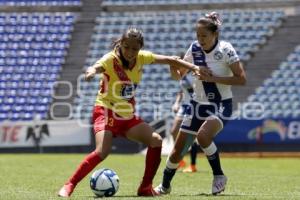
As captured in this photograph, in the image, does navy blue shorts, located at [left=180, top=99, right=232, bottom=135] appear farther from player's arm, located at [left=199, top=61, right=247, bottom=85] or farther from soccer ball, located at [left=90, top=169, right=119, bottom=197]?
soccer ball, located at [left=90, top=169, right=119, bottom=197]

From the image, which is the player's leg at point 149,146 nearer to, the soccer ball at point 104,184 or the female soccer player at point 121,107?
the female soccer player at point 121,107

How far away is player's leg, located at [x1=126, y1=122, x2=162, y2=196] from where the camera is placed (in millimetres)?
8008

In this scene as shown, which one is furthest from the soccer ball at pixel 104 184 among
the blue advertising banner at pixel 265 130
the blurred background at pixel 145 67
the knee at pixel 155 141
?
the blue advertising banner at pixel 265 130

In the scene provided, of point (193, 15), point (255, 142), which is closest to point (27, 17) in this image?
point (193, 15)

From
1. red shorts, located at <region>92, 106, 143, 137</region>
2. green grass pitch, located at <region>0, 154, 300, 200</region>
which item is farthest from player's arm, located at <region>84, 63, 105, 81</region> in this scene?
green grass pitch, located at <region>0, 154, 300, 200</region>

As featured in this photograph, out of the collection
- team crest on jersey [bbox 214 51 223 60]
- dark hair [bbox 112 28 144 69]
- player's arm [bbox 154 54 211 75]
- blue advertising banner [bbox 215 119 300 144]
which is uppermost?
dark hair [bbox 112 28 144 69]

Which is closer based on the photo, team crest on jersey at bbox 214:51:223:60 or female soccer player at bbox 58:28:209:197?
female soccer player at bbox 58:28:209:197

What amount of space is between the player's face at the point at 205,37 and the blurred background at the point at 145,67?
12.5 m

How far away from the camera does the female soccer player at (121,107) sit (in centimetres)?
776

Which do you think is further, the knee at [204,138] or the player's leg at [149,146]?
the knee at [204,138]

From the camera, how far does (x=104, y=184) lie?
25.5 feet

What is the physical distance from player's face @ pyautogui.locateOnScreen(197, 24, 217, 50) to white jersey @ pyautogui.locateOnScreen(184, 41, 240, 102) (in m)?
0.11

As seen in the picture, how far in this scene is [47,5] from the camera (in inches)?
1123

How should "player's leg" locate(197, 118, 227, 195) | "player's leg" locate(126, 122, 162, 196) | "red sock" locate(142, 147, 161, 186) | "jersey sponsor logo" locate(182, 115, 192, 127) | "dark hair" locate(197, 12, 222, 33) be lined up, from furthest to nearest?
"jersey sponsor logo" locate(182, 115, 192, 127) < "player's leg" locate(197, 118, 227, 195) < "dark hair" locate(197, 12, 222, 33) < "red sock" locate(142, 147, 161, 186) < "player's leg" locate(126, 122, 162, 196)
